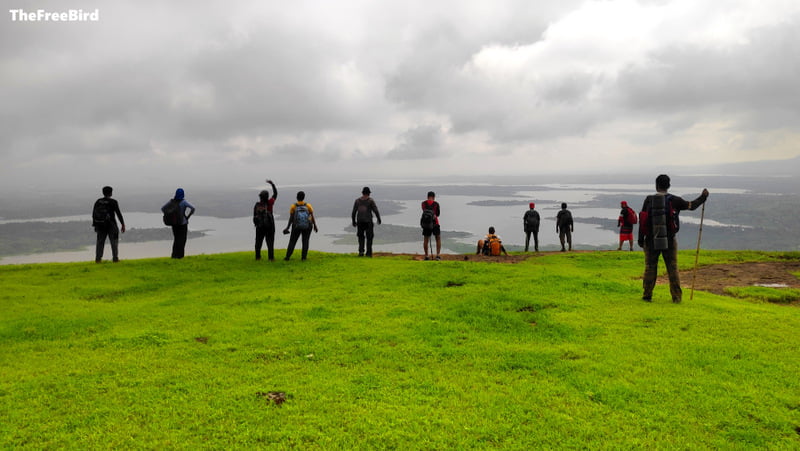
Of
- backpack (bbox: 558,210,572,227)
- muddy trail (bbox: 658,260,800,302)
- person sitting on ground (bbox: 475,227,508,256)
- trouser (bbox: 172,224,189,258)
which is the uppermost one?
backpack (bbox: 558,210,572,227)

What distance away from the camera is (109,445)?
221 inches

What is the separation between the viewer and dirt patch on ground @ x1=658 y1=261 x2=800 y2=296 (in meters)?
18.0

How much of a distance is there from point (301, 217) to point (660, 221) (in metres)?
14.0

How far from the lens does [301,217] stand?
19.9m

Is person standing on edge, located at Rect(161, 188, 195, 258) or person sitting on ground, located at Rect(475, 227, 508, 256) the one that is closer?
person standing on edge, located at Rect(161, 188, 195, 258)

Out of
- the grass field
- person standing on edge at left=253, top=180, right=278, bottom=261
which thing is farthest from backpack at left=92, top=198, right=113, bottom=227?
person standing on edge at left=253, top=180, right=278, bottom=261

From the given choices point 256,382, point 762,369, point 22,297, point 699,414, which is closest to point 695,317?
point 762,369

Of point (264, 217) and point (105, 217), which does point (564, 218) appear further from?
point (105, 217)

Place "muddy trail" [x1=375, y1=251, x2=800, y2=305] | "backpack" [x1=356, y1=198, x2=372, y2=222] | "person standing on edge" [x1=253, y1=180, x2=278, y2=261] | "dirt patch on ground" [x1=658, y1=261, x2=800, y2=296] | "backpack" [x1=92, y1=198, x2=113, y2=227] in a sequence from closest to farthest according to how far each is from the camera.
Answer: "muddy trail" [x1=375, y1=251, x2=800, y2=305]
"dirt patch on ground" [x1=658, y1=261, x2=800, y2=296]
"person standing on edge" [x1=253, y1=180, x2=278, y2=261]
"backpack" [x1=92, y1=198, x2=113, y2=227]
"backpack" [x1=356, y1=198, x2=372, y2=222]

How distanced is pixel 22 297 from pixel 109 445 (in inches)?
487

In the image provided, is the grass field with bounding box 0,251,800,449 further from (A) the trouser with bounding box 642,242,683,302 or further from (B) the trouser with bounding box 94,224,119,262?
(B) the trouser with bounding box 94,224,119,262

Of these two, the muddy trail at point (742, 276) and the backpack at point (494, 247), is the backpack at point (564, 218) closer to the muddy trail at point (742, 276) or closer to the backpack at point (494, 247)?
the backpack at point (494, 247)

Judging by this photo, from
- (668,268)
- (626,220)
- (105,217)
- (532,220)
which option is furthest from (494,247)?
(105,217)

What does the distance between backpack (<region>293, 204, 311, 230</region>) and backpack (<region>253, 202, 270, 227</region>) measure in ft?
4.06
